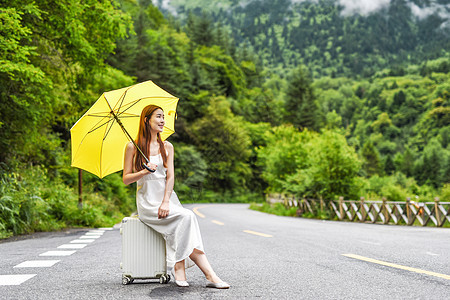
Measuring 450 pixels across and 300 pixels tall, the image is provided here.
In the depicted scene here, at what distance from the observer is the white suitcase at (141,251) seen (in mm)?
4660

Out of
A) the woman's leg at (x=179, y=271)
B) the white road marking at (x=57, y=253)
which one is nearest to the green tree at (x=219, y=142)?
the white road marking at (x=57, y=253)

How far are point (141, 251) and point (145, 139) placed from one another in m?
1.08

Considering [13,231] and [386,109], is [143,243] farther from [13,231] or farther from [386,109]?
[386,109]

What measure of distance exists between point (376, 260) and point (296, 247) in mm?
2191

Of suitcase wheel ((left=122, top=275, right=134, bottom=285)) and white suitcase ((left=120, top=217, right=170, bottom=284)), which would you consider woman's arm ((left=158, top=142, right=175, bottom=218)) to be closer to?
white suitcase ((left=120, top=217, right=170, bottom=284))

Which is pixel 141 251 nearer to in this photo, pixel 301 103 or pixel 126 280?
pixel 126 280

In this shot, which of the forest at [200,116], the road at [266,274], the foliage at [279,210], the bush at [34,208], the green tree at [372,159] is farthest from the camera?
the green tree at [372,159]

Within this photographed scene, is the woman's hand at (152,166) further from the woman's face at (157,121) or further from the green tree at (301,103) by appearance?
the green tree at (301,103)

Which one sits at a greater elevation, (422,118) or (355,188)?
(422,118)

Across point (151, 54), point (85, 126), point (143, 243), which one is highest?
point (151, 54)

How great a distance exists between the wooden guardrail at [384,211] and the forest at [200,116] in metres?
0.89

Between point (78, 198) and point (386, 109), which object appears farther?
point (386, 109)

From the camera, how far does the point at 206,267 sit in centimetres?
456

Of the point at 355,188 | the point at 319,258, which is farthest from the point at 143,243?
the point at 355,188
